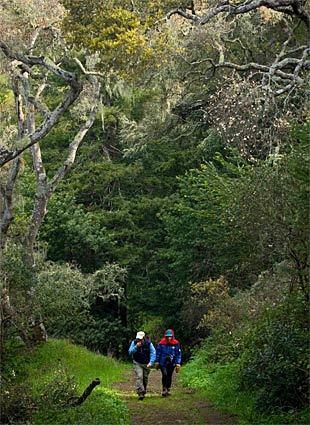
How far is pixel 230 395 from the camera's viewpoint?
12227 millimetres

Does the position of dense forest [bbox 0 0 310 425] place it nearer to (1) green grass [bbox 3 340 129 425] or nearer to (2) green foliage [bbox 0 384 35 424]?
(2) green foliage [bbox 0 384 35 424]

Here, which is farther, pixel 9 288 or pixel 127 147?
pixel 127 147

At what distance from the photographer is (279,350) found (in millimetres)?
9617

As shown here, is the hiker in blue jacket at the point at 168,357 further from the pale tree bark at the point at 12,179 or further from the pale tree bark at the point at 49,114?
the pale tree bark at the point at 12,179

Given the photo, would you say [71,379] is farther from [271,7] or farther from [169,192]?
[169,192]

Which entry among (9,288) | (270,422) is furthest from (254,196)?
(9,288)

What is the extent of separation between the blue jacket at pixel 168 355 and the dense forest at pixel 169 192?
0.92 m

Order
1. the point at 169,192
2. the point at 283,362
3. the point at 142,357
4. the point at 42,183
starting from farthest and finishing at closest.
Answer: the point at 169,192
the point at 42,183
the point at 142,357
the point at 283,362

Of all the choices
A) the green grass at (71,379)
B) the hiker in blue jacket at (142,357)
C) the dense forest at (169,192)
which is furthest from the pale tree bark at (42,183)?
the hiker in blue jacket at (142,357)

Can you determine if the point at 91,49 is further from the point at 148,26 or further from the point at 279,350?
the point at 279,350

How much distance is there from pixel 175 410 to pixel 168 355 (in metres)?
1.99

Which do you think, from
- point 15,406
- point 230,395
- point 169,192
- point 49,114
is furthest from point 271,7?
point 169,192

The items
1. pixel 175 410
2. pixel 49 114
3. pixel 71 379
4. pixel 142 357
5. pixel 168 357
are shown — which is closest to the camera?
pixel 175 410

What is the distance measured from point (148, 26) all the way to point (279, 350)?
605 centimetres
